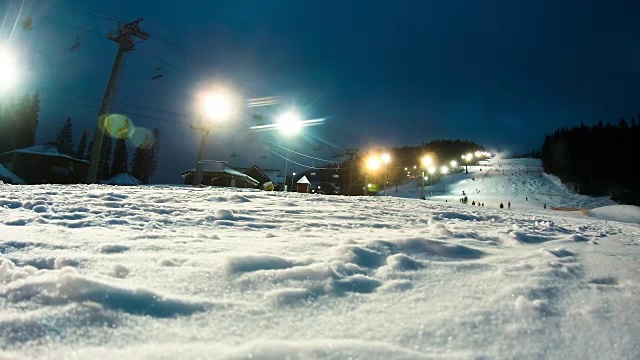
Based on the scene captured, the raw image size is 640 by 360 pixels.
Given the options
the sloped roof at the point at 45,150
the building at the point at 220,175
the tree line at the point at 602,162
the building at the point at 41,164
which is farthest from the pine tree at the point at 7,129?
the tree line at the point at 602,162

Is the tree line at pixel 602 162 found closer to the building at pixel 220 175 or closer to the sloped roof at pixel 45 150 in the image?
the building at pixel 220 175

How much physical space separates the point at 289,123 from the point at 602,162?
69.7 meters

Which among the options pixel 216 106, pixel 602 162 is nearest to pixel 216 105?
pixel 216 106

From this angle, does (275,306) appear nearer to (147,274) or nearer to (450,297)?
(147,274)

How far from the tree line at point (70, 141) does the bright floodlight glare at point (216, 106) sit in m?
37.3

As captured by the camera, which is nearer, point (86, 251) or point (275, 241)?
point (86, 251)

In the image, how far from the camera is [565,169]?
247 ft

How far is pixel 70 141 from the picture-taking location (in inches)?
3083

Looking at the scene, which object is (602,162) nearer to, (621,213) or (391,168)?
(391,168)

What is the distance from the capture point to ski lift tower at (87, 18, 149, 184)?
17.4 m

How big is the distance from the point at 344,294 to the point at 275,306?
1.49ft

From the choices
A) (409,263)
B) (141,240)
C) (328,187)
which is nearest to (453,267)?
(409,263)

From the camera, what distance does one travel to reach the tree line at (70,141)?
208 ft

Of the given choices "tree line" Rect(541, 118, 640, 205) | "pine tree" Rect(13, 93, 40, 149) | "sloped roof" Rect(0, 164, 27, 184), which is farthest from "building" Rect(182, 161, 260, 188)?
"tree line" Rect(541, 118, 640, 205)
